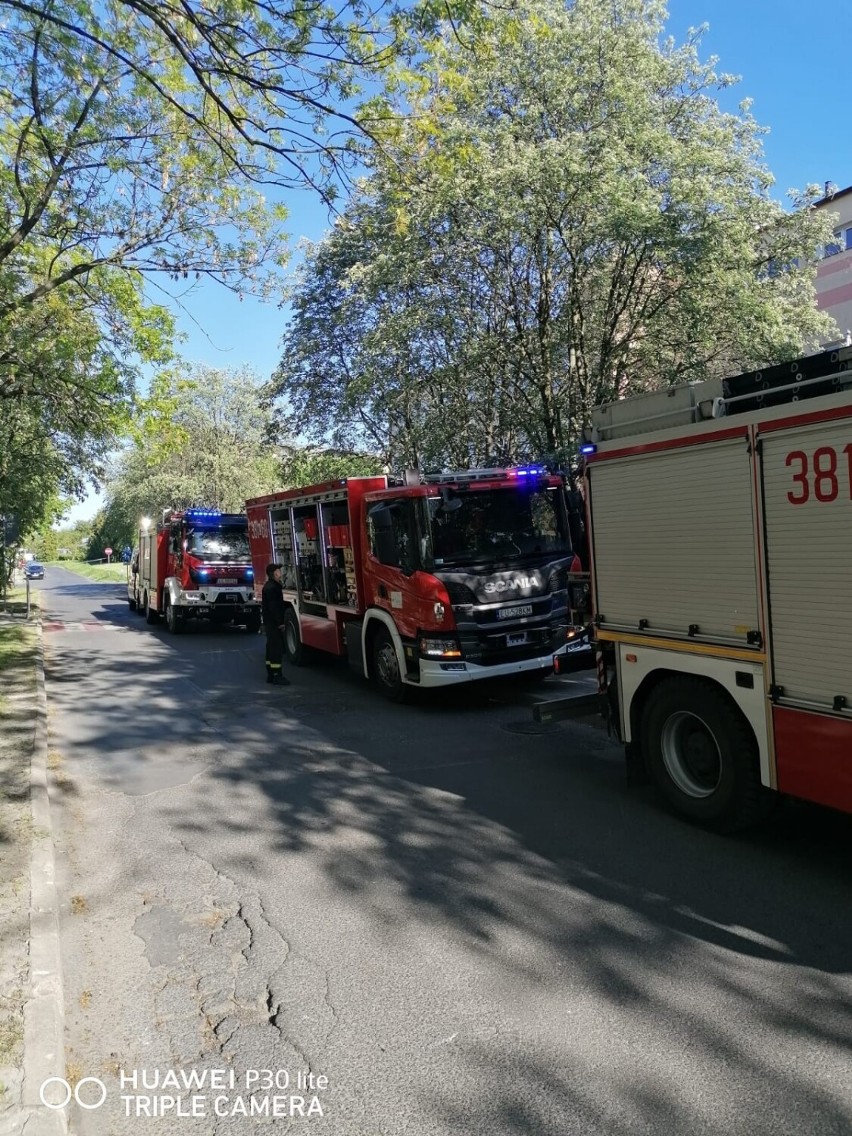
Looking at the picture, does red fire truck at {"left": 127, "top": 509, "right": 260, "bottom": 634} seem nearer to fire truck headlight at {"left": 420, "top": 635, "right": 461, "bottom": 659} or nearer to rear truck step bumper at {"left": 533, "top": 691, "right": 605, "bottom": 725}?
fire truck headlight at {"left": 420, "top": 635, "right": 461, "bottom": 659}

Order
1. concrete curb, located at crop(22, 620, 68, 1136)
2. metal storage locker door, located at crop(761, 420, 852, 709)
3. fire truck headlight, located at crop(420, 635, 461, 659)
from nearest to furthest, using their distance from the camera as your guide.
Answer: concrete curb, located at crop(22, 620, 68, 1136), metal storage locker door, located at crop(761, 420, 852, 709), fire truck headlight, located at crop(420, 635, 461, 659)

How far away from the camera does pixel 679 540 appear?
17.4 ft

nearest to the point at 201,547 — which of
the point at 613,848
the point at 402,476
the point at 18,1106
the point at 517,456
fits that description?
the point at 517,456

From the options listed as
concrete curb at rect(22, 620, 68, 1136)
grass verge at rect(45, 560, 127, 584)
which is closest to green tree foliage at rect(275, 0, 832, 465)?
concrete curb at rect(22, 620, 68, 1136)

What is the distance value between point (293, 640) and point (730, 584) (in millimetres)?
9724

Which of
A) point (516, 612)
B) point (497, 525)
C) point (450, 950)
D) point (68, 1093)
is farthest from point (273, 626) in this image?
point (68, 1093)

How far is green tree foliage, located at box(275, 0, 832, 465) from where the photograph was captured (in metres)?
13.3

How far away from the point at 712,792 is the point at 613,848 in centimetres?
78

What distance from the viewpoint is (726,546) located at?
4930mm

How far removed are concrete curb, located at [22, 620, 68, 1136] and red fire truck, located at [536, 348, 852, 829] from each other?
389 centimetres

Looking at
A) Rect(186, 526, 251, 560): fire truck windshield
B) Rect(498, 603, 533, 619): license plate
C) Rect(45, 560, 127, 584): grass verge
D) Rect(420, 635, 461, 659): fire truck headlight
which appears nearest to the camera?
Rect(420, 635, 461, 659): fire truck headlight

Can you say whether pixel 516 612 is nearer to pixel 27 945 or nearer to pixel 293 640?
pixel 293 640

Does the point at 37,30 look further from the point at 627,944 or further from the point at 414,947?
the point at 627,944

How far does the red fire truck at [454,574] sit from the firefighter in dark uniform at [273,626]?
141 cm
